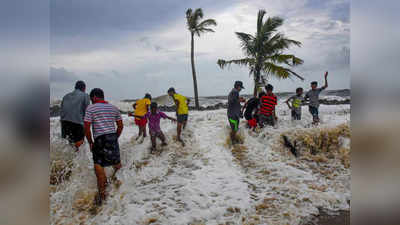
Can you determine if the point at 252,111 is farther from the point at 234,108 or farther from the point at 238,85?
the point at 238,85

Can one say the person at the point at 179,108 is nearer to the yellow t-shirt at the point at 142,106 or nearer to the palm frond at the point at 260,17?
the yellow t-shirt at the point at 142,106

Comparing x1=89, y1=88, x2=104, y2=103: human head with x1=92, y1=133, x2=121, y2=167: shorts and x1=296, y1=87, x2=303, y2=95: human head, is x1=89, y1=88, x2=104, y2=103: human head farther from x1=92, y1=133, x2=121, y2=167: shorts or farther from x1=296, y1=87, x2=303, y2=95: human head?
x1=296, y1=87, x2=303, y2=95: human head

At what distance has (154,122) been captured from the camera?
3.94 metres

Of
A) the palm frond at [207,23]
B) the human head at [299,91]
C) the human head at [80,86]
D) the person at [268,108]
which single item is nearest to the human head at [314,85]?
the human head at [299,91]

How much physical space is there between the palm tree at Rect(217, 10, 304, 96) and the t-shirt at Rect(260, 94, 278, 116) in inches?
9.8

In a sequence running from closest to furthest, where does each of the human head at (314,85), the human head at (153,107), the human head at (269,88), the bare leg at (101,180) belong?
the bare leg at (101,180) → the human head at (153,107) → the human head at (314,85) → the human head at (269,88)

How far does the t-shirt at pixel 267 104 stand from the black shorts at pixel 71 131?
3.47m

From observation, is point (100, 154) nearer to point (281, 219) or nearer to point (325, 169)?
point (281, 219)

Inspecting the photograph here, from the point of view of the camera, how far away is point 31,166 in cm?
139

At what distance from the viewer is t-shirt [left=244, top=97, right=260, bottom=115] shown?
4.36 meters

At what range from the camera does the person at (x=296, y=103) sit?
14.6 feet

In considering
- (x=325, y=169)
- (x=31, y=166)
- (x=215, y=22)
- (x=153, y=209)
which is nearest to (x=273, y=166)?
(x=325, y=169)

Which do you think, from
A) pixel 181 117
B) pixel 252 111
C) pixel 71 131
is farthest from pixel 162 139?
pixel 252 111

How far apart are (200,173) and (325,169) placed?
235 centimetres
